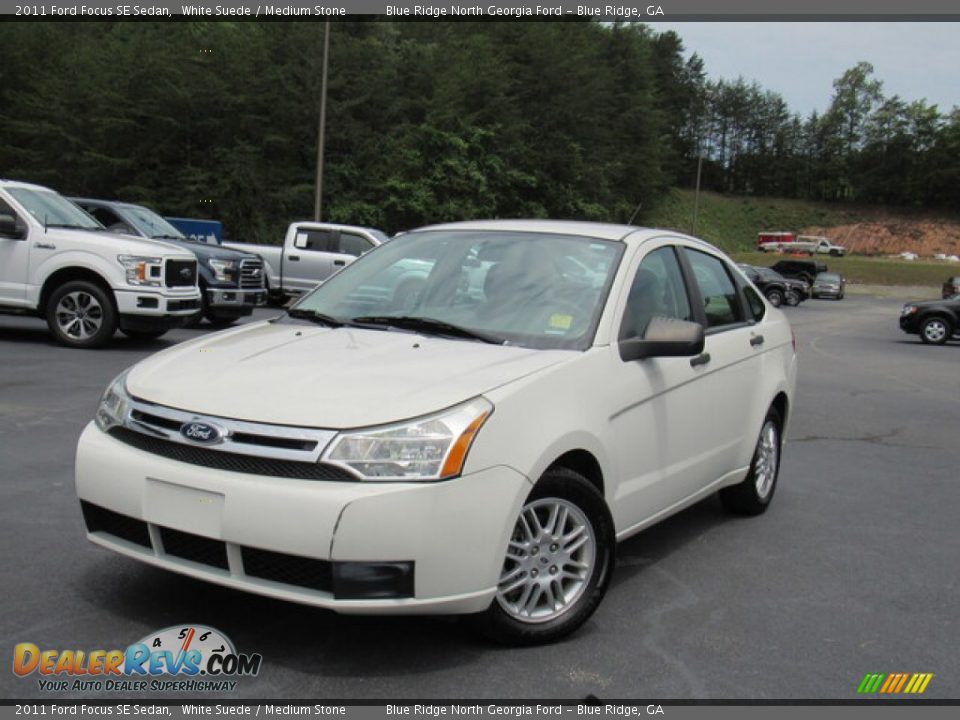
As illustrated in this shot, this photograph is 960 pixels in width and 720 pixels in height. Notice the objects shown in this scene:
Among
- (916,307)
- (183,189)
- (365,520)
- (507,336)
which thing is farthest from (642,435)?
(183,189)

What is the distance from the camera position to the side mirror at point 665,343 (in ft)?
13.5

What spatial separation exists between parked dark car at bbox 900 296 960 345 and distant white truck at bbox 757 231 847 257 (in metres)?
66.9

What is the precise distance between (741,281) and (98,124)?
1792 inches

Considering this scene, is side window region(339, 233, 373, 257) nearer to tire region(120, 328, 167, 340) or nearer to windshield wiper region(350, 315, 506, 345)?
tire region(120, 328, 167, 340)

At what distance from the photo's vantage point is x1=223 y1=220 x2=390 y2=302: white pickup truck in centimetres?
1978

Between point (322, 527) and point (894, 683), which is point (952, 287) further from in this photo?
point (322, 527)

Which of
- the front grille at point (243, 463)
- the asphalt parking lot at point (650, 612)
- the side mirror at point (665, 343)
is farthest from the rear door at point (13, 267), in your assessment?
the side mirror at point (665, 343)

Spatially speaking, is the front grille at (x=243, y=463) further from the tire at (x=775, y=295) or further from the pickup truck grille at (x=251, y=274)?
the tire at (x=775, y=295)

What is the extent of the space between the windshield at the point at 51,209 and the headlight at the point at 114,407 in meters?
9.01

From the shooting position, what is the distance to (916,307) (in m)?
24.3

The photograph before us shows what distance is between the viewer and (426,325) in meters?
4.23

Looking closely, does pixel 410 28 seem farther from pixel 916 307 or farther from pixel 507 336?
pixel 507 336

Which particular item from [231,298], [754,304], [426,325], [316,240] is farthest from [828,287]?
[426,325]

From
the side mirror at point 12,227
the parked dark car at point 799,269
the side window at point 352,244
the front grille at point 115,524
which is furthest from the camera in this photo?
the parked dark car at point 799,269
